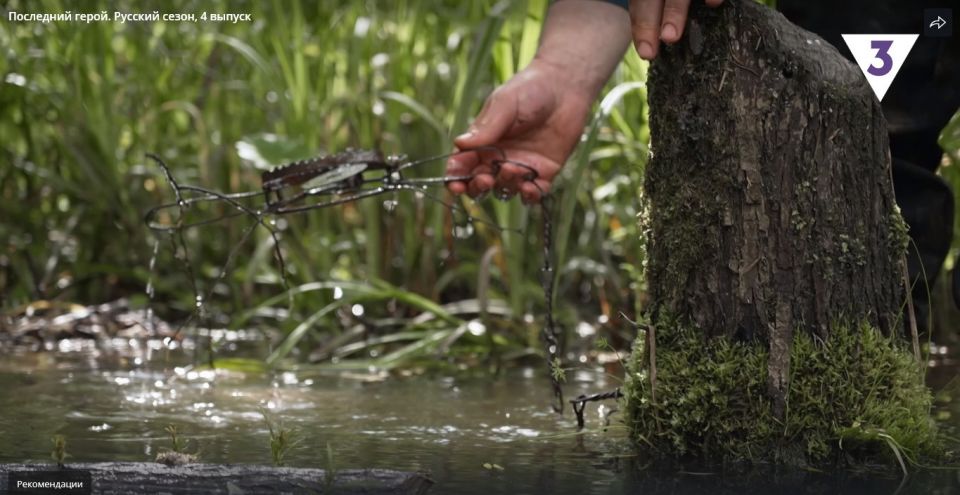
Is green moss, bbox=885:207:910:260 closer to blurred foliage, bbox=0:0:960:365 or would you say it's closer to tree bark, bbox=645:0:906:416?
tree bark, bbox=645:0:906:416

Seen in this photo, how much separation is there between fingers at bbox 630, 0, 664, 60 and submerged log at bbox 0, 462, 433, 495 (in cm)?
70

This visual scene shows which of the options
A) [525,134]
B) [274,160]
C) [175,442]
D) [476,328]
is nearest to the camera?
[175,442]

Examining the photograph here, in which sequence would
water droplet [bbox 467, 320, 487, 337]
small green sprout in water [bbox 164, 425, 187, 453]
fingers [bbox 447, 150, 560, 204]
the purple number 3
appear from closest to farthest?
small green sprout in water [bbox 164, 425, 187, 453] → the purple number 3 → fingers [bbox 447, 150, 560, 204] → water droplet [bbox 467, 320, 487, 337]

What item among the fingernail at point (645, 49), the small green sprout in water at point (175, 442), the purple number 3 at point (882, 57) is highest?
the purple number 3 at point (882, 57)

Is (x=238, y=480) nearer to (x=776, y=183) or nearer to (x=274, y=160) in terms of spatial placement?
(x=776, y=183)

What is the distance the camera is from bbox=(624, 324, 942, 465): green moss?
1812 millimetres

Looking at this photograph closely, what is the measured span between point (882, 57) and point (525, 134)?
0.67m

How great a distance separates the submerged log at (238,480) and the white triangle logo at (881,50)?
1151 millimetres

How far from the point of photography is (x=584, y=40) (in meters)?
2.40

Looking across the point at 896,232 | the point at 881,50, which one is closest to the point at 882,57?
the point at 881,50

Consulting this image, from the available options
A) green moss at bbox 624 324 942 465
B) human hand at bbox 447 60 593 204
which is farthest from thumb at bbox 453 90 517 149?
green moss at bbox 624 324 942 465

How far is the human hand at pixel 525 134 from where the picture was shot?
2.26 metres

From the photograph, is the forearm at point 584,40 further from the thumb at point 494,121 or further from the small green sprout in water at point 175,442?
the small green sprout in water at point 175,442

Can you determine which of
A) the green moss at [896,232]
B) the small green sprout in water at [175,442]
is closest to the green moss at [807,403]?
the green moss at [896,232]
